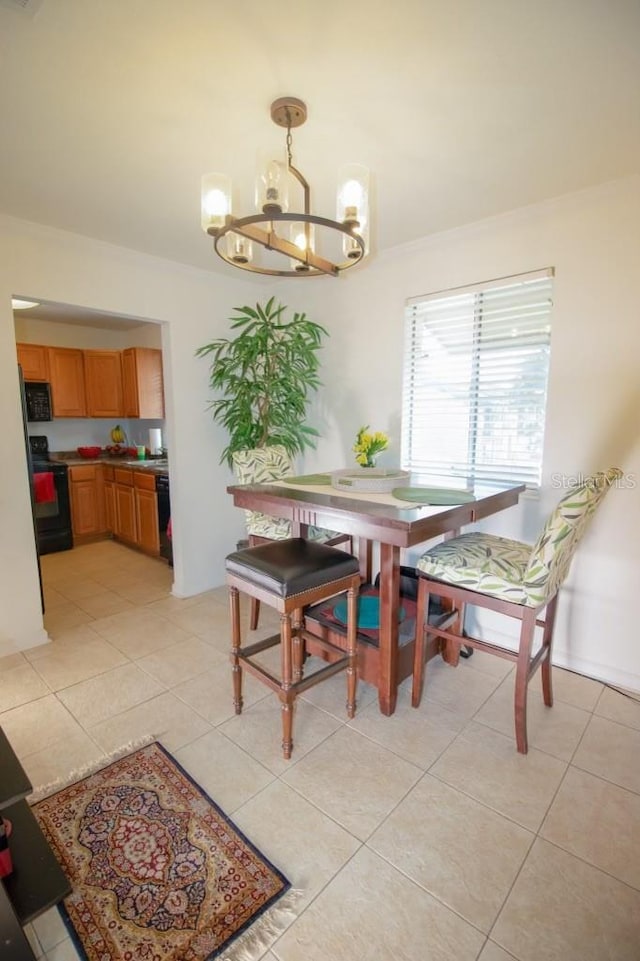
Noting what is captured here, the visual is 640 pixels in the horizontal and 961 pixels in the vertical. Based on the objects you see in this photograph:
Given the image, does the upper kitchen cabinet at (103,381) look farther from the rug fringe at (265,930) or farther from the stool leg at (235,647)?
the rug fringe at (265,930)

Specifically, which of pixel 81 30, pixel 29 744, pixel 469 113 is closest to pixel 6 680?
pixel 29 744

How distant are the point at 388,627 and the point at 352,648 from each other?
19 centimetres

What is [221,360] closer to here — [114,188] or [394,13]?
[114,188]

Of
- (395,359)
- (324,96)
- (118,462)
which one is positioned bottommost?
(118,462)

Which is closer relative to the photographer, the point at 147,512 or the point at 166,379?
the point at 166,379

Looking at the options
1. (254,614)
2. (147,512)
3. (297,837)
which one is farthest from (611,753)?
(147,512)

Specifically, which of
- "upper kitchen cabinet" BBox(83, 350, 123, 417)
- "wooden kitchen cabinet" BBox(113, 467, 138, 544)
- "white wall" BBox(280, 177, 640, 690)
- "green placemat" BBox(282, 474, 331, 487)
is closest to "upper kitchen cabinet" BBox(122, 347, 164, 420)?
"upper kitchen cabinet" BBox(83, 350, 123, 417)

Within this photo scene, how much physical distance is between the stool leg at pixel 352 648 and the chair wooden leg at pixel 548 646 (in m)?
0.86

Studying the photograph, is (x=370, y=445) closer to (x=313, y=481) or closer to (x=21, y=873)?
(x=313, y=481)

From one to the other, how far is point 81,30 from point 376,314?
2123 mm

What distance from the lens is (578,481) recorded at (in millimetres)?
2293

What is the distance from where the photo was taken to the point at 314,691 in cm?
219

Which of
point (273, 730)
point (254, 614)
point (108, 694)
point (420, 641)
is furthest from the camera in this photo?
point (254, 614)

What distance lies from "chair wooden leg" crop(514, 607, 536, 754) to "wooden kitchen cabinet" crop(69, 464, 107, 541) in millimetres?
4627
